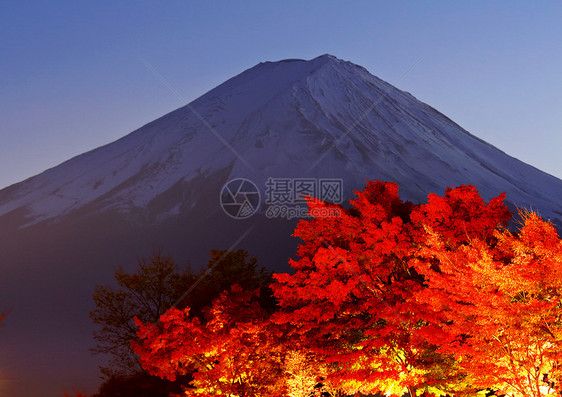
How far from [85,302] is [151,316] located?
15170cm

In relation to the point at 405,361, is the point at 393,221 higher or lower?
higher

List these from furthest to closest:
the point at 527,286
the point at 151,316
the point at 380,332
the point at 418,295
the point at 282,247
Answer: the point at 282,247
the point at 151,316
the point at 380,332
the point at 418,295
the point at 527,286

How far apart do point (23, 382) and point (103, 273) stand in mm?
113896

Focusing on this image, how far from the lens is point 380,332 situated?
2477 centimetres

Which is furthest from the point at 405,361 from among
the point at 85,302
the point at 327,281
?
the point at 85,302

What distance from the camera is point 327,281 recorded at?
26.3 m

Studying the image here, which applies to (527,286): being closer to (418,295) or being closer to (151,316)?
(418,295)

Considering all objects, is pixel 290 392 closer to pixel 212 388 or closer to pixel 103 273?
pixel 212 388

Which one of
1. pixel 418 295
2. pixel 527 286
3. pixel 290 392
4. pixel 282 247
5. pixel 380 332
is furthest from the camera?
pixel 282 247

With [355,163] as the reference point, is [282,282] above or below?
below

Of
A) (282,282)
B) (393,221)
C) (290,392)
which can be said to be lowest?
(290,392)

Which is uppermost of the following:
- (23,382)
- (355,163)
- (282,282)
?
(355,163)

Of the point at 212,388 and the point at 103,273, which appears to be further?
the point at 103,273

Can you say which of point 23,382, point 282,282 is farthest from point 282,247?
point 282,282
